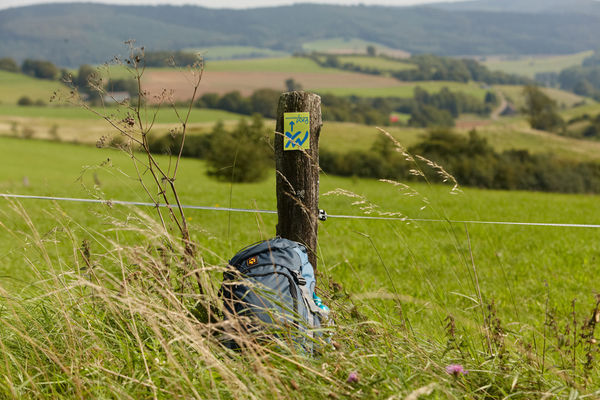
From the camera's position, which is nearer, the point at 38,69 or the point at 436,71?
the point at 38,69

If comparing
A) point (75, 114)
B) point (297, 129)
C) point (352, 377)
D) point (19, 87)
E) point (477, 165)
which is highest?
point (297, 129)

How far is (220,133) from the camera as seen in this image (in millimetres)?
42156

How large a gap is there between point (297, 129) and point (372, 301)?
1400mm

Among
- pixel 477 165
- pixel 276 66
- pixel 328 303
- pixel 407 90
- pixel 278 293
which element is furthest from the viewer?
pixel 276 66

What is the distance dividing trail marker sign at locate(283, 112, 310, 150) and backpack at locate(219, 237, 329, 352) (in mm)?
617

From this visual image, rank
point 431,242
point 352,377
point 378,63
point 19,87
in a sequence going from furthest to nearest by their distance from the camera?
point 378,63, point 19,87, point 431,242, point 352,377

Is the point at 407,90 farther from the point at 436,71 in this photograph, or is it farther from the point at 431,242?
the point at 431,242

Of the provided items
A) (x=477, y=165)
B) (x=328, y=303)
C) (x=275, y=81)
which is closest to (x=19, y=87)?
(x=275, y=81)

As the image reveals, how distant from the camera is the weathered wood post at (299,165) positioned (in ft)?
10.9

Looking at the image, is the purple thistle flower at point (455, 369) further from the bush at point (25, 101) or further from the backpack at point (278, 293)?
the bush at point (25, 101)

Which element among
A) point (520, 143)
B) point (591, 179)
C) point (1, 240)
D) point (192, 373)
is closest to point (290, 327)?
point (192, 373)

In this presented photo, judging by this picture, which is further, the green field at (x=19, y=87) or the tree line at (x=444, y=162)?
the green field at (x=19, y=87)

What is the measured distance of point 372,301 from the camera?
3.91 meters

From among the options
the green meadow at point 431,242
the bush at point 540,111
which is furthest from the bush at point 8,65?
the green meadow at point 431,242
